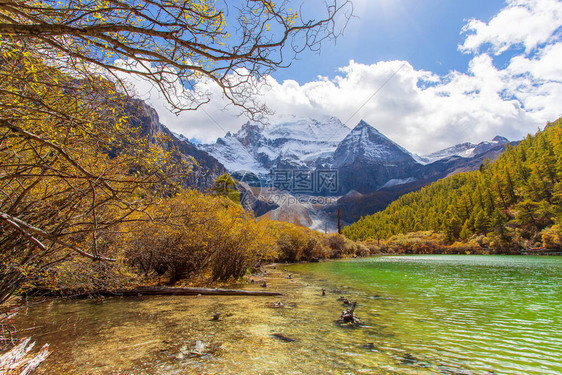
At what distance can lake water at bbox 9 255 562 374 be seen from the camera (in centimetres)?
567

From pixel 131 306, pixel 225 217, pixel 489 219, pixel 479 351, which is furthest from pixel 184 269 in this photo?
pixel 489 219

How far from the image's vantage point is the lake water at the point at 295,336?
5.67m

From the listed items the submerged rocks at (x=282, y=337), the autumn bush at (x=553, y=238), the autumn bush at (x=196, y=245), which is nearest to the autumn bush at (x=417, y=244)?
the autumn bush at (x=553, y=238)

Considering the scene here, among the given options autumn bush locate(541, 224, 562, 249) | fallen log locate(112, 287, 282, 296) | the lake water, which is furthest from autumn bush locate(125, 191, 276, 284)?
autumn bush locate(541, 224, 562, 249)

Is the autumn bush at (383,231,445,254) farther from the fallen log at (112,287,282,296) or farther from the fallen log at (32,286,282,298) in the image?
the fallen log at (32,286,282,298)

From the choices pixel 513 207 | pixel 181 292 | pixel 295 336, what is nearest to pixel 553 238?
pixel 513 207

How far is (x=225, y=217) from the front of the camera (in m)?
17.4

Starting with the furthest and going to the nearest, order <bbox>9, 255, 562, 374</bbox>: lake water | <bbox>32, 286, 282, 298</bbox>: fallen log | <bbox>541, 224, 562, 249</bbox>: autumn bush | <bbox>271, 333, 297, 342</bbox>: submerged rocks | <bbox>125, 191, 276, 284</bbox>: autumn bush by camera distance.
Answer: <bbox>541, 224, 562, 249</bbox>: autumn bush → <bbox>125, 191, 276, 284</bbox>: autumn bush → <bbox>32, 286, 282, 298</bbox>: fallen log → <bbox>271, 333, 297, 342</bbox>: submerged rocks → <bbox>9, 255, 562, 374</bbox>: lake water

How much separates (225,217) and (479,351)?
45.6 feet

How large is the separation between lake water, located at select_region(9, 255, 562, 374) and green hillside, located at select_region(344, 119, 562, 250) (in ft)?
188

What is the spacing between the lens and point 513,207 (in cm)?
7325

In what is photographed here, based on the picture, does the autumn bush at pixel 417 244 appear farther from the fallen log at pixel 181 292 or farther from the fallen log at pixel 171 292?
the fallen log at pixel 171 292

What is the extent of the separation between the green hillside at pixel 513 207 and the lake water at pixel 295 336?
188 feet

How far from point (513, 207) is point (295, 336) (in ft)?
298
